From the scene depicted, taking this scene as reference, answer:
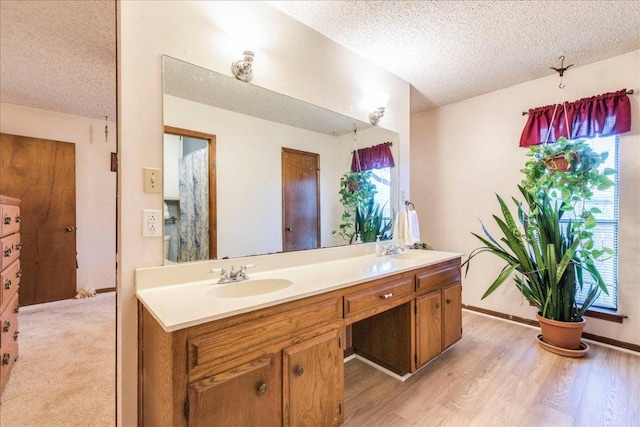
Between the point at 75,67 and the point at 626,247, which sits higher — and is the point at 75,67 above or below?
above

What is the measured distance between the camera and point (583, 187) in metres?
2.10

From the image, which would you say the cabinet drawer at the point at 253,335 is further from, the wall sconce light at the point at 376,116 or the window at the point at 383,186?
the wall sconce light at the point at 376,116

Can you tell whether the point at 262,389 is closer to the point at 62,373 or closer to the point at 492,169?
the point at 62,373

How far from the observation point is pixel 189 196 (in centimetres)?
151

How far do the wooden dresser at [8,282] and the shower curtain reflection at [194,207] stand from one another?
4.12 ft

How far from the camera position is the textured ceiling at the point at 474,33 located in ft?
5.81

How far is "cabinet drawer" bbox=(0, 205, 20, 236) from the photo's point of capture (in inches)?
68.9

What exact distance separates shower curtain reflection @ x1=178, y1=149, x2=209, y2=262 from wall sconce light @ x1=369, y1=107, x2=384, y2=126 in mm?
1405

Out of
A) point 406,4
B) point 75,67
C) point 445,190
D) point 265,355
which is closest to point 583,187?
point 445,190

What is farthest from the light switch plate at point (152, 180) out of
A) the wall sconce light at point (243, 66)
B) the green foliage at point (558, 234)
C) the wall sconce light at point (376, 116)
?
the green foliage at point (558, 234)

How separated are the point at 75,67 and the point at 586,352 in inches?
189

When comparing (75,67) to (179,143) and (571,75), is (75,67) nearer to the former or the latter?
(179,143)

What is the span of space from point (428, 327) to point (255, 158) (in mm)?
1633

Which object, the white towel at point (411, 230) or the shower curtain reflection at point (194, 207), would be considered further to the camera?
the white towel at point (411, 230)
